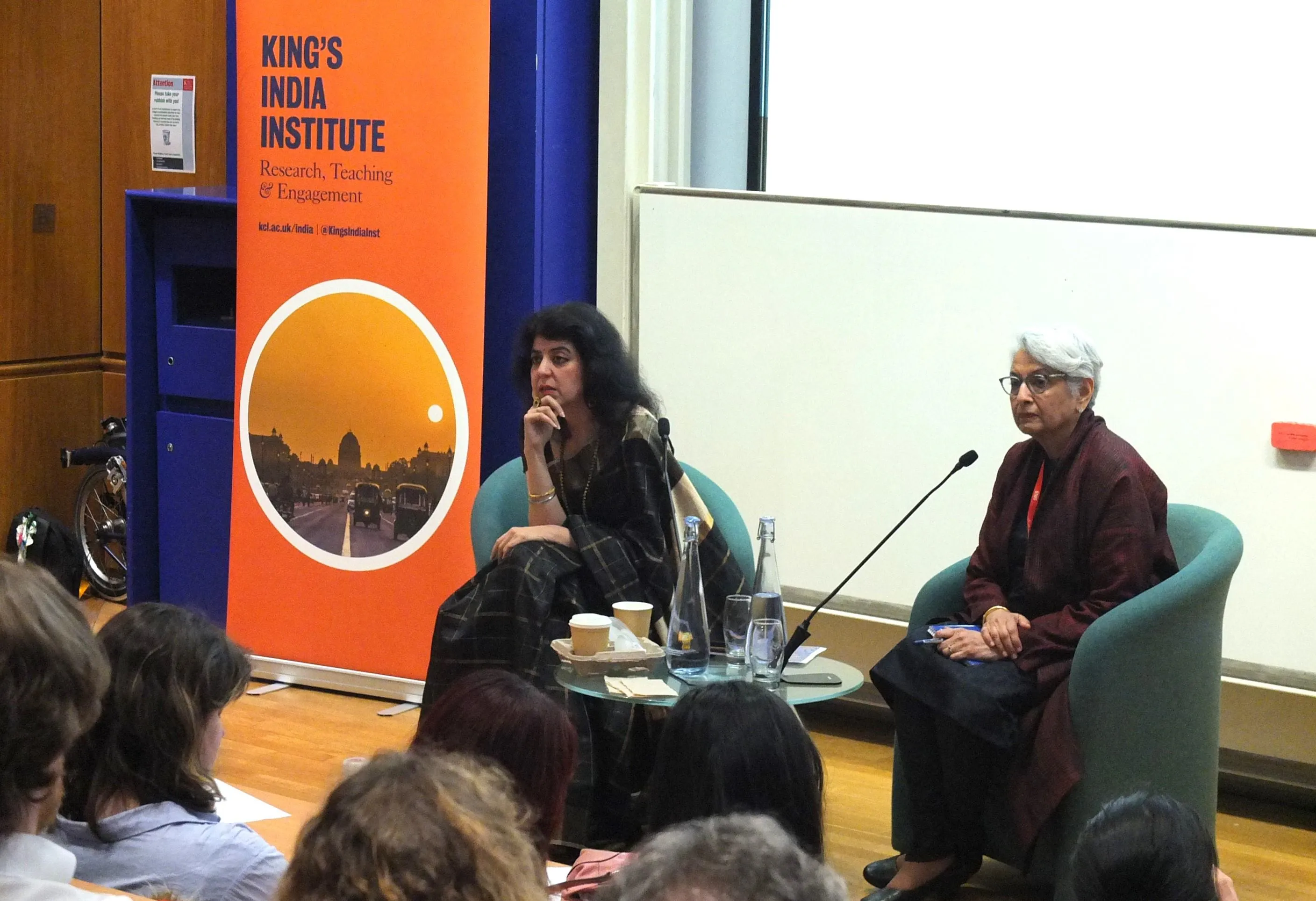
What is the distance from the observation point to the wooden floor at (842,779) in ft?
10.7

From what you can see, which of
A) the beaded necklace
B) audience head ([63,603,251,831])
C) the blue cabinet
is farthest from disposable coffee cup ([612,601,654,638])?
the blue cabinet

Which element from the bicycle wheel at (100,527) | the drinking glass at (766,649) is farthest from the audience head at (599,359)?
the bicycle wheel at (100,527)

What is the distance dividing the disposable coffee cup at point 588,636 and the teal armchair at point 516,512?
0.64 meters

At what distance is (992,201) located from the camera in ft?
13.7

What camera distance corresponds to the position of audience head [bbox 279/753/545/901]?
110 cm

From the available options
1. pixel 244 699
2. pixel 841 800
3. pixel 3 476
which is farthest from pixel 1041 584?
pixel 3 476

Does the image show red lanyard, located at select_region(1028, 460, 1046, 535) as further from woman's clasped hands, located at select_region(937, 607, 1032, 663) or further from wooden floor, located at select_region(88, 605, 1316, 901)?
wooden floor, located at select_region(88, 605, 1316, 901)

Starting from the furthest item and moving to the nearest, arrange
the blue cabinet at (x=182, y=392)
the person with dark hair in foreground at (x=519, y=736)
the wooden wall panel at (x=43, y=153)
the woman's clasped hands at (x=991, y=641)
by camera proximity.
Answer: the wooden wall panel at (x=43, y=153)
the blue cabinet at (x=182, y=392)
the woman's clasped hands at (x=991, y=641)
the person with dark hair in foreground at (x=519, y=736)

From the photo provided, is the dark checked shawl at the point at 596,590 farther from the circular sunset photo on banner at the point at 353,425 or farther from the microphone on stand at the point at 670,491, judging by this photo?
the circular sunset photo on banner at the point at 353,425

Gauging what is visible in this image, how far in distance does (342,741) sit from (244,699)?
532mm

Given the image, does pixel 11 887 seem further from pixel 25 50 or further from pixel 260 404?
pixel 25 50

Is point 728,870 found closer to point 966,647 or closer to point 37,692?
point 37,692

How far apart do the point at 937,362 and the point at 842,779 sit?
1090 millimetres

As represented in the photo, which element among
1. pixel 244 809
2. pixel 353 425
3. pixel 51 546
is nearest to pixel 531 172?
pixel 353 425
